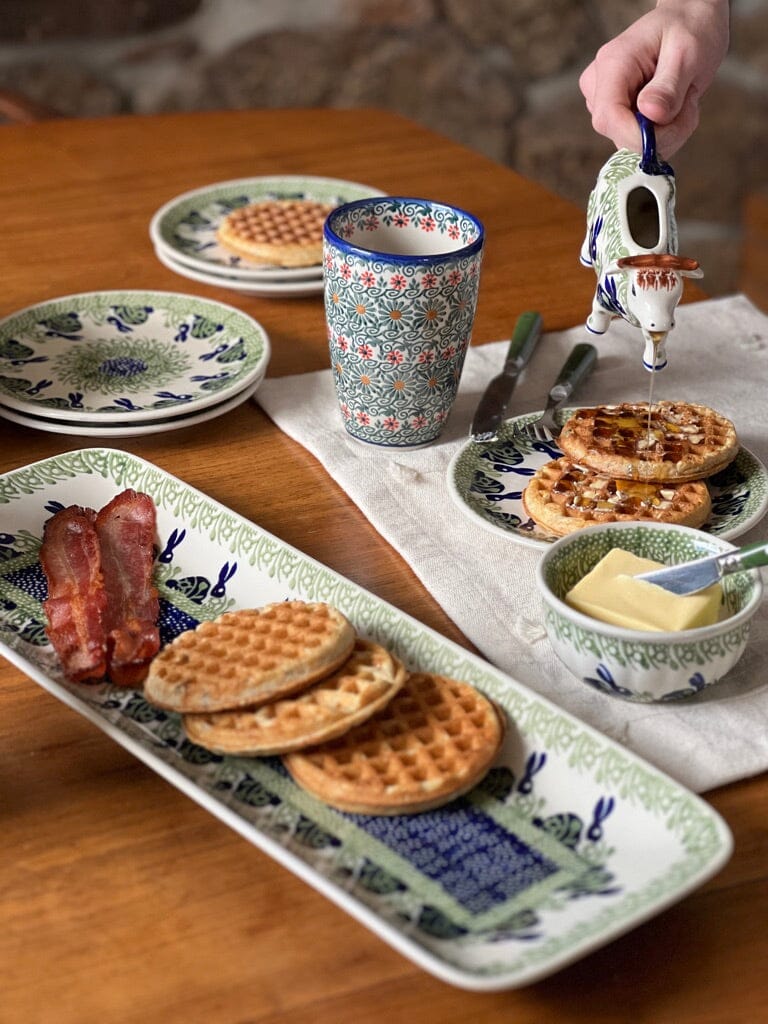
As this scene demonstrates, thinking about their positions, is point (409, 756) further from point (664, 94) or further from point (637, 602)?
point (664, 94)

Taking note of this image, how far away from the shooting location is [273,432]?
1348 mm

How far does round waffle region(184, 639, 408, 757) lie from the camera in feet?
2.65

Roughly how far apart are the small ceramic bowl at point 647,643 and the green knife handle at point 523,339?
489 millimetres

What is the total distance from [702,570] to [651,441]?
10.9 inches

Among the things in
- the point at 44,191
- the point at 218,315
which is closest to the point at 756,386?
the point at 218,315

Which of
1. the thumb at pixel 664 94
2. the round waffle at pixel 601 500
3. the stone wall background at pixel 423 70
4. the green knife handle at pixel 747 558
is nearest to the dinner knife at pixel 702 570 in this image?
the green knife handle at pixel 747 558

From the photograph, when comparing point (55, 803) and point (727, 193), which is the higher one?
point (55, 803)

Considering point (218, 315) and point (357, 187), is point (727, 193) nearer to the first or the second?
point (357, 187)

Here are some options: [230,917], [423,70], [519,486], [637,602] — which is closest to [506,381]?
[519,486]

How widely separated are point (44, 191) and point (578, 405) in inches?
40.7

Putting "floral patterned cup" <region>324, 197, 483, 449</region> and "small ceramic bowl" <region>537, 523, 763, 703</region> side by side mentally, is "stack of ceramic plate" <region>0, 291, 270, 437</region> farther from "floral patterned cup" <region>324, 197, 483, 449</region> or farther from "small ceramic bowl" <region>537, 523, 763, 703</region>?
"small ceramic bowl" <region>537, 523, 763, 703</region>

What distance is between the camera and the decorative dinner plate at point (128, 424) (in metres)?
1.29

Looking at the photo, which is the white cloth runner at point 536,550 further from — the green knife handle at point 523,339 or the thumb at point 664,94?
the thumb at point 664,94

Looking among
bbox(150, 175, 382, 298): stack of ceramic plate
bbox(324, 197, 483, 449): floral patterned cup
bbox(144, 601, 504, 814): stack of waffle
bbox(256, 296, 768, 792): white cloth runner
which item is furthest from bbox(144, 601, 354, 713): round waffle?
bbox(150, 175, 382, 298): stack of ceramic plate
